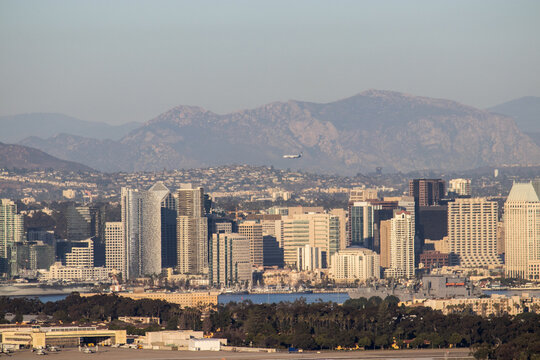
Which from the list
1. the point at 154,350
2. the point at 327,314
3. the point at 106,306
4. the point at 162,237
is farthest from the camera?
the point at 162,237

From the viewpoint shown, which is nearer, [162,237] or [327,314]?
[327,314]

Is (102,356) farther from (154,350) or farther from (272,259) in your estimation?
(272,259)

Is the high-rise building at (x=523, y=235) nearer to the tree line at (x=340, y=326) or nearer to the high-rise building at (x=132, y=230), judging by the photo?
the high-rise building at (x=132, y=230)

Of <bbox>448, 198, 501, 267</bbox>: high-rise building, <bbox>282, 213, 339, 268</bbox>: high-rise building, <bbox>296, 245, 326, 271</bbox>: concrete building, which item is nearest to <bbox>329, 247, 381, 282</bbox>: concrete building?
<bbox>296, 245, 326, 271</bbox>: concrete building

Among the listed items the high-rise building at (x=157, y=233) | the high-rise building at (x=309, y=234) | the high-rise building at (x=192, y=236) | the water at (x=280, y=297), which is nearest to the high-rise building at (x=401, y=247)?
the high-rise building at (x=309, y=234)

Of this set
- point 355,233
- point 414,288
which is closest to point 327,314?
point 414,288

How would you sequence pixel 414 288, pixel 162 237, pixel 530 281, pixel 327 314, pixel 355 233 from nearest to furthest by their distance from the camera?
pixel 327 314 < pixel 414 288 < pixel 530 281 < pixel 162 237 < pixel 355 233

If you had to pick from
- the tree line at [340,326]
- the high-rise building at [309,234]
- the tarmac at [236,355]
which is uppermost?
the high-rise building at [309,234]
